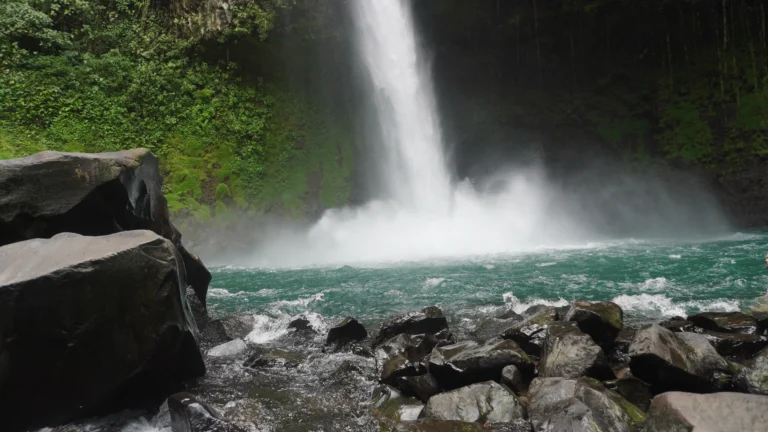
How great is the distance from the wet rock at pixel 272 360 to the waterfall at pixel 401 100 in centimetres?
1506

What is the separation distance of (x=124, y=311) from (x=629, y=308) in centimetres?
726

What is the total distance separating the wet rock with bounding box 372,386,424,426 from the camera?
4375 mm

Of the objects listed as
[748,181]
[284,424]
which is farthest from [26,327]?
[748,181]

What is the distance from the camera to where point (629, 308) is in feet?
24.9

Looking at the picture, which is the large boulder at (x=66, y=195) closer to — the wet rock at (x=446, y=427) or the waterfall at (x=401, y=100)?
the wet rock at (x=446, y=427)

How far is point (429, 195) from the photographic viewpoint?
20703 mm

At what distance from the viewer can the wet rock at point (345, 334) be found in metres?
6.61

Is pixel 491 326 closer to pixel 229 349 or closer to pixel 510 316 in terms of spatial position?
pixel 510 316

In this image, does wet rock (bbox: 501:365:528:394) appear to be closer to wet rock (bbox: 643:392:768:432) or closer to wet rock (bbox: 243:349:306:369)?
wet rock (bbox: 643:392:768:432)

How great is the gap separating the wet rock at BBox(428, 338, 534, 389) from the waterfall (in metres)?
16.0

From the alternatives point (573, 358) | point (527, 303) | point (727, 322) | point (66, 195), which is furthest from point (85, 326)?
point (727, 322)

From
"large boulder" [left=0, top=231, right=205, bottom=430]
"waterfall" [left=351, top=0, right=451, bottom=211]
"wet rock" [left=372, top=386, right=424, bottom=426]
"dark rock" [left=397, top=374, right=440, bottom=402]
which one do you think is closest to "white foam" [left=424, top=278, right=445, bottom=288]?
"dark rock" [left=397, top=374, right=440, bottom=402]

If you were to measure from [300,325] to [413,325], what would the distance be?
205cm

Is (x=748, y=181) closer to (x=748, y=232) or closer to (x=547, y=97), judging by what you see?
(x=748, y=232)
